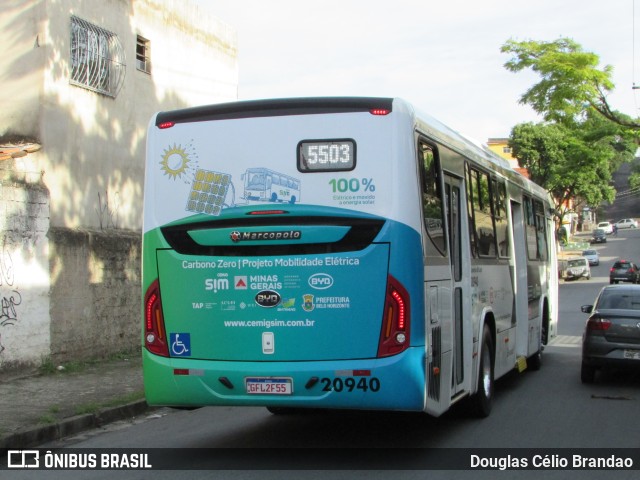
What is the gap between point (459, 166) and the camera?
9234 millimetres

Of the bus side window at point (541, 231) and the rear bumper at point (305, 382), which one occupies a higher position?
the bus side window at point (541, 231)

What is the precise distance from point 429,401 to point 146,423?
4.43 m

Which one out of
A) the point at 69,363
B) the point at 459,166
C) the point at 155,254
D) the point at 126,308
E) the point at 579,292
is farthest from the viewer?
the point at 579,292

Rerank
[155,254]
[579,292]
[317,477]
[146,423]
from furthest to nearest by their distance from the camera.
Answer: [579,292] → [146,423] → [155,254] → [317,477]

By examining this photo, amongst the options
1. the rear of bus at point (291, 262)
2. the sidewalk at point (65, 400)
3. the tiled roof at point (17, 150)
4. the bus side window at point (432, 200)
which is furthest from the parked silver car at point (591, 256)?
the rear of bus at point (291, 262)

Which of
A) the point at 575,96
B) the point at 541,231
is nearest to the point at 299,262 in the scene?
the point at 541,231

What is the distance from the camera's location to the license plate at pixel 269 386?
286 inches

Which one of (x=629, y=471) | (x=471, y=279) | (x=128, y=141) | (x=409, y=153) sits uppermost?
(x=128, y=141)

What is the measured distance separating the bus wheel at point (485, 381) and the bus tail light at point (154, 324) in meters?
3.96

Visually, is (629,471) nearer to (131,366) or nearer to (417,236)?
(417,236)

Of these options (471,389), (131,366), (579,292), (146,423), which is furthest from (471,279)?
(579,292)

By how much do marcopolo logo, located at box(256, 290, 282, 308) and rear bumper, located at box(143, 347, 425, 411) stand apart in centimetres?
52

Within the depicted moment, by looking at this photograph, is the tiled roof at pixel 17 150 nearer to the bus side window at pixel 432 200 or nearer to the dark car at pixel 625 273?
the bus side window at pixel 432 200

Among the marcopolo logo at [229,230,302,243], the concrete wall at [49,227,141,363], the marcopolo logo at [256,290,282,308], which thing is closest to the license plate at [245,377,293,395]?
the marcopolo logo at [256,290,282,308]
